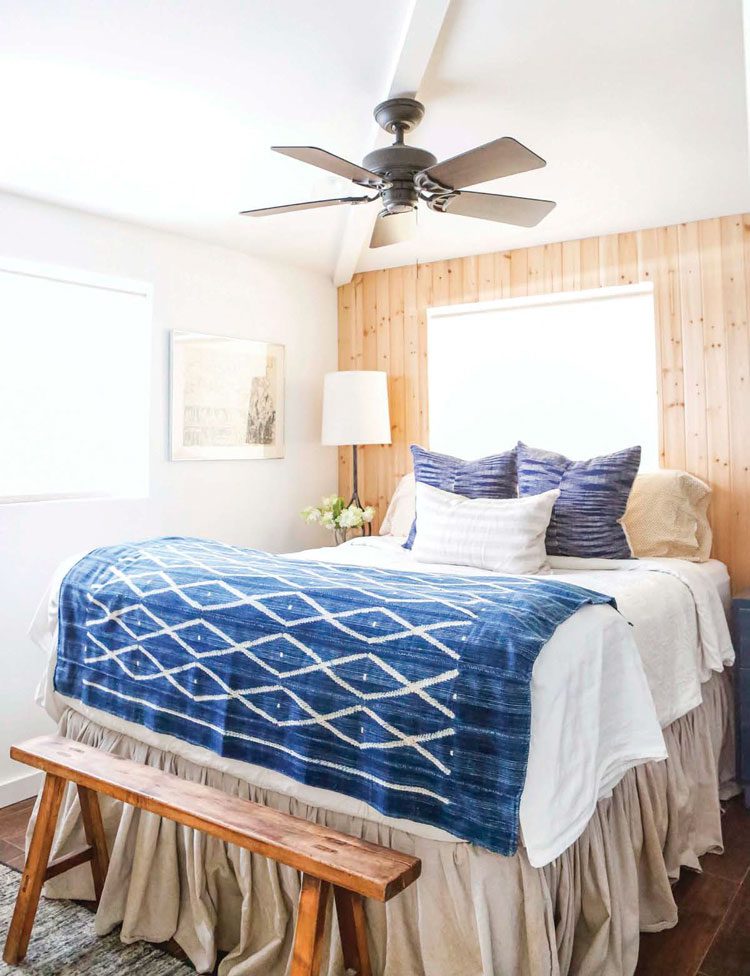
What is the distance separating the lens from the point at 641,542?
3.17 metres

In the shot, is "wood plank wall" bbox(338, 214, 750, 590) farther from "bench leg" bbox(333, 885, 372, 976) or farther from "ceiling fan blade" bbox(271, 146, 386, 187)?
"bench leg" bbox(333, 885, 372, 976)

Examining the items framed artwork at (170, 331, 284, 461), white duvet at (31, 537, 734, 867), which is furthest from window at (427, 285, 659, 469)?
white duvet at (31, 537, 734, 867)

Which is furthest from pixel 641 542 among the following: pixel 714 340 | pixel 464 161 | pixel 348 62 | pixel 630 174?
pixel 348 62

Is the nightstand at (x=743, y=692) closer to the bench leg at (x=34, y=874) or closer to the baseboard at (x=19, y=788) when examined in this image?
the bench leg at (x=34, y=874)

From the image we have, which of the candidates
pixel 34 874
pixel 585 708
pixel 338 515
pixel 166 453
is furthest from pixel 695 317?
pixel 34 874

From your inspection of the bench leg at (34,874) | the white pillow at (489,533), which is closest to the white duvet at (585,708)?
the bench leg at (34,874)

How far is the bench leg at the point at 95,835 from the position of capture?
2.21 metres

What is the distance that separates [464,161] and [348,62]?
56cm

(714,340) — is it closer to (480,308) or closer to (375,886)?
(480,308)

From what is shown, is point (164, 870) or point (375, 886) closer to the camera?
point (375, 886)

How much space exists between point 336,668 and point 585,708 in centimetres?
56

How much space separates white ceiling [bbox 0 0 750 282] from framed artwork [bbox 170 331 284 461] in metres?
0.61

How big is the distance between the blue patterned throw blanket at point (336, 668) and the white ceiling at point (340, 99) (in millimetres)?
1489

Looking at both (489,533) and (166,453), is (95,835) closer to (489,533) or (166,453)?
(489,533)
